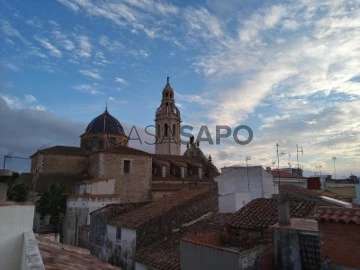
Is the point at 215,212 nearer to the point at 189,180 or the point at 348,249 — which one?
the point at 348,249

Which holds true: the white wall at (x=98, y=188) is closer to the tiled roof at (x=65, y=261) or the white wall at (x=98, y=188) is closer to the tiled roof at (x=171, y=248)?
the tiled roof at (x=171, y=248)

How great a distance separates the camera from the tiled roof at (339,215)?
625 cm

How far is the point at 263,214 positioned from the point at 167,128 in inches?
1590

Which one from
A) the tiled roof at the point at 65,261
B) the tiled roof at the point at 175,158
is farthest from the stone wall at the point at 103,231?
the tiled roof at the point at 175,158

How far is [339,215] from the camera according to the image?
6555 millimetres

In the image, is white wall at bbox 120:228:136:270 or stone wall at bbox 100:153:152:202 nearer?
white wall at bbox 120:228:136:270

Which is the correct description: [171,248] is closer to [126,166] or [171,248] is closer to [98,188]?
[98,188]

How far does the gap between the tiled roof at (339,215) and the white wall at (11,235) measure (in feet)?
19.7

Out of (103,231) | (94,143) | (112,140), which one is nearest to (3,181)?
(103,231)

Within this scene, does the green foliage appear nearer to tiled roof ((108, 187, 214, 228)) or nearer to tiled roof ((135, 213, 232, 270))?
tiled roof ((108, 187, 214, 228))

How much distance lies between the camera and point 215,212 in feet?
51.8

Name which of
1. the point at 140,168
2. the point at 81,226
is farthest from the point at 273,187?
the point at 140,168

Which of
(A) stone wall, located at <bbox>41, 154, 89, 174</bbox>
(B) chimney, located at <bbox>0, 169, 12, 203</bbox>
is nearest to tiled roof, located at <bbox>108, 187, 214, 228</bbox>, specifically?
(B) chimney, located at <bbox>0, 169, 12, 203</bbox>

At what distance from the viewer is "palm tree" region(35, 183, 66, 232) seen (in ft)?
79.4
